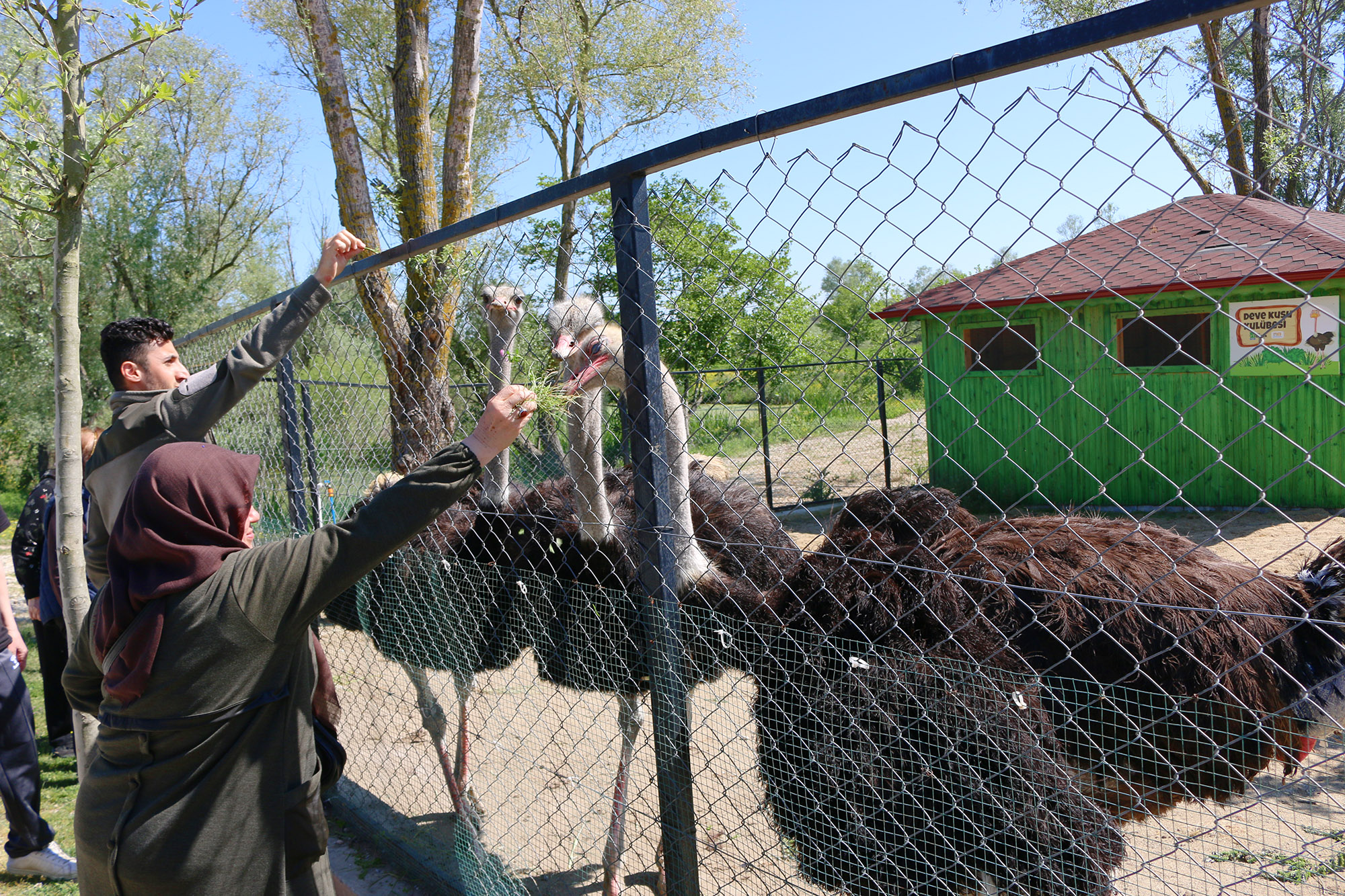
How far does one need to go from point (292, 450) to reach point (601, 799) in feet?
5.95

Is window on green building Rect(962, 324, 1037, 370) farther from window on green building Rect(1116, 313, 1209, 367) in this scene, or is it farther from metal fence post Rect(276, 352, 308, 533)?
metal fence post Rect(276, 352, 308, 533)

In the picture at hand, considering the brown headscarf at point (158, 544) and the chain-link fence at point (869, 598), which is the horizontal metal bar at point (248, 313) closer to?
the chain-link fence at point (869, 598)

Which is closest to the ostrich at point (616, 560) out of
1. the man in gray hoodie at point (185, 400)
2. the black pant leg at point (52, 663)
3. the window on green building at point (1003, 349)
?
the man in gray hoodie at point (185, 400)

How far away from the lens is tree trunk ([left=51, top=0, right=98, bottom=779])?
96.0 inches

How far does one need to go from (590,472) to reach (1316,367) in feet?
6.43

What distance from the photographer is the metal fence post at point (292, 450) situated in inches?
139

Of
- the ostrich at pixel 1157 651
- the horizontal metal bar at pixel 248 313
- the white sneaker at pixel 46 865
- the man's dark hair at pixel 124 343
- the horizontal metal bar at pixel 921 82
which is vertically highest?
the horizontal metal bar at pixel 921 82

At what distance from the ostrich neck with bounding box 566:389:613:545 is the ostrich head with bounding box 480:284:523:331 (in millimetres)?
474

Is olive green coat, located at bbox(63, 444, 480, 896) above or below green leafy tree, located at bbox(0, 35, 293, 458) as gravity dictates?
below

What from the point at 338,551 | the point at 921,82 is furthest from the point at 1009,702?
the point at 338,551

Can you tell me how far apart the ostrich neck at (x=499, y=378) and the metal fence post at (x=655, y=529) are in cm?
75

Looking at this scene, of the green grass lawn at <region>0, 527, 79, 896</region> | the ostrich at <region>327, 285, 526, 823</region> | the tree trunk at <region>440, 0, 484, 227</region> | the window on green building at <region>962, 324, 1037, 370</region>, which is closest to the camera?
the ostrich at <region>327, 285, 526, 823</region>

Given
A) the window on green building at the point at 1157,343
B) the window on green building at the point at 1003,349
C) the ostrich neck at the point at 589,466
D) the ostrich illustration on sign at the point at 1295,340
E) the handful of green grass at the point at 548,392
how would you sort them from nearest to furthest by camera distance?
the ostrich illustration on sign at the point at 1295,340 < the handful of green grass at the point at 548,392 < the ostrich neck at the point at 589,466 < the window on green building at the point at 1157,343 < the window on green building at the point at 1003,349

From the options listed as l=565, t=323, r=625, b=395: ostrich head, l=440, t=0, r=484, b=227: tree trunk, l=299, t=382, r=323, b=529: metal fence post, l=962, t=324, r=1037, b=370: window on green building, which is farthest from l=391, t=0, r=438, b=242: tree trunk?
l=962, t=324, r=1037, b=370: window on green building
